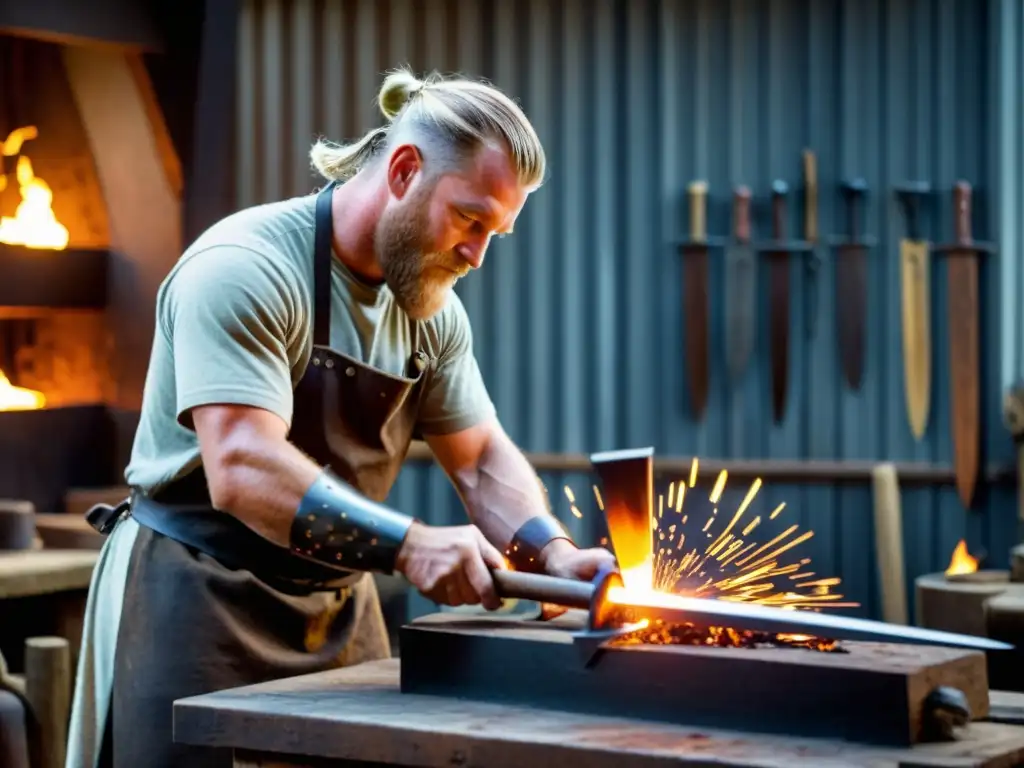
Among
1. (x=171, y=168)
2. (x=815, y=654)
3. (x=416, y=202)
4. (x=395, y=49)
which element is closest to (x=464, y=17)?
(x=395, y=49)

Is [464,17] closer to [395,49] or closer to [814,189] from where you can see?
[395,49]

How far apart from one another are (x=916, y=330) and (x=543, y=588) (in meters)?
4.35

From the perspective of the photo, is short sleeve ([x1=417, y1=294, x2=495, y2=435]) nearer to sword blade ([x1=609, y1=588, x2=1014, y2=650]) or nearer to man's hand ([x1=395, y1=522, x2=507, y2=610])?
man's hand ([x1=395, y1=522, x2=507, y2=610])

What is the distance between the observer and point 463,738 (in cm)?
255

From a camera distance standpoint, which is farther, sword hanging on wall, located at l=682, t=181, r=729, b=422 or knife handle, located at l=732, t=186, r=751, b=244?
sword hanging on wall, located at l=682, t=181, r=729, b=422

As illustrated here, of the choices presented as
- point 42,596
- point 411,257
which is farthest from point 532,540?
point 42,596

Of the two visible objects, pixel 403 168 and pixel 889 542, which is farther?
pixel 889 542

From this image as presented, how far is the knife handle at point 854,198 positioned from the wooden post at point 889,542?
949 mm

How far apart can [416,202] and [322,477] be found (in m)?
0.56

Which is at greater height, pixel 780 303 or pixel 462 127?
pixel 780 303

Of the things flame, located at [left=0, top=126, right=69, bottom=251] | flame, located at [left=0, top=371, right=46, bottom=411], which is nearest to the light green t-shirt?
flame, located at [left=0, top=371, right=46, bottom=411]

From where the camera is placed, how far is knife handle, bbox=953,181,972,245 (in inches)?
262

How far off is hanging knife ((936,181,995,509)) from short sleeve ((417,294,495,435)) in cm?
369

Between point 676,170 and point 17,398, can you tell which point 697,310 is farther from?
point 17,398
